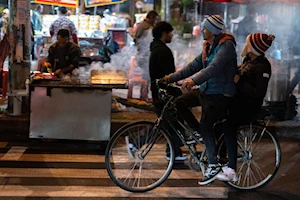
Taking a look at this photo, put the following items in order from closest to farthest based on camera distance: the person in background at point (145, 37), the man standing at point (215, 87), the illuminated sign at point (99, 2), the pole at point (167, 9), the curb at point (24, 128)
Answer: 1. the man standing at point (215, 87)
2. the curb at point (24, 128)
3. the person in background at point (145, 37)
4. the illuminated sign at point (99, 2)
5. the pole at point (167, 9)

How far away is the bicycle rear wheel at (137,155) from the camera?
5.48 m

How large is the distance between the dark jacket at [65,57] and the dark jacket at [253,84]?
3.89 metres

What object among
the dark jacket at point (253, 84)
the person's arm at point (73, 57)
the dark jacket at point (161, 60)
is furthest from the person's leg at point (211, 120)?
the person's arm at point (73, 57)

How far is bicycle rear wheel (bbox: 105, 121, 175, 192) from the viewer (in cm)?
548

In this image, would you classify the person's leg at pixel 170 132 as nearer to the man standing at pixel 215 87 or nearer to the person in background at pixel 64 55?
the man standing at pixel 215 87

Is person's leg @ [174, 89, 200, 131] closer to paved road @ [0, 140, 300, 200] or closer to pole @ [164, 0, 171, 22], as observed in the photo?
paved road @ [0, 140, 300, 200]

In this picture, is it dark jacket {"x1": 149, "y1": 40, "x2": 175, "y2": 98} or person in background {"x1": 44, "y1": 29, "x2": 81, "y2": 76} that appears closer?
dark jacket {"x1": 149, "y1": 40, "x2": 175, "y2": 98}

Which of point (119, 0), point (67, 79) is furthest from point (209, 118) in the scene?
point (119, 0)

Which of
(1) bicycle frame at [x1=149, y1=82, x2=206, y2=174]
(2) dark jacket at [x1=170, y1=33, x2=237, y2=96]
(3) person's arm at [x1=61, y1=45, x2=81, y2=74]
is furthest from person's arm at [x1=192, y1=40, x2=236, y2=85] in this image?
(3) person's arm at [x1=61, y1=45, x2=81, y2=74]

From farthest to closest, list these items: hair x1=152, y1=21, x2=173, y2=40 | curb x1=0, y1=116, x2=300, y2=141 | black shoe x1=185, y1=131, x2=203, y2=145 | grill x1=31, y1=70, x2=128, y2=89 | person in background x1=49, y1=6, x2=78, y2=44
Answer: person in background x1=49, y1=6, x2=78, y2=44, curb x1=0, y1=116, x2=300, y2=141, grill x1=31, y1=70, x2=128, y2=89, hair x1=152, y1=21, x2=173, y2=40, black shoe x1=185, y1=131, x2=203, y2=145

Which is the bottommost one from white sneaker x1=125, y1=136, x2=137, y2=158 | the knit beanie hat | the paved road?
the paved road

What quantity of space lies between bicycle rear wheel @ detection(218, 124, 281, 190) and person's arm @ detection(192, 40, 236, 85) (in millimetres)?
874

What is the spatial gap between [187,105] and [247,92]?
70 centimetres

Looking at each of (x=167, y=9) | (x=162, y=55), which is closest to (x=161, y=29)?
(x=162, y=55)
